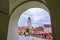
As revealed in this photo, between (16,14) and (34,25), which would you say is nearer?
(16,14)

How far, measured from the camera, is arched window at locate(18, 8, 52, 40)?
3.33m

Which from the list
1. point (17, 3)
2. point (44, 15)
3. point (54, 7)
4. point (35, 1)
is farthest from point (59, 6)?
point (44, 15)

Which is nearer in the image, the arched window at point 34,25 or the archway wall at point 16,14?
the archway wall at point 16,14

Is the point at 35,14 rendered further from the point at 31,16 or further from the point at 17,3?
the point at 17,3

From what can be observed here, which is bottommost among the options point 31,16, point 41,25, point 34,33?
point 34,33

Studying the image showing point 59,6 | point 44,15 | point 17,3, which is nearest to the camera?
point 59,6

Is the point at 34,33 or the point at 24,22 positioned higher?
the point at 24,22

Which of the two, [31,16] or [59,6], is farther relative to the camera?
[31,16]

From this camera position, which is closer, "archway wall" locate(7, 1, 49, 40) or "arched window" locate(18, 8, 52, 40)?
"archway wall" locate(7, 1, 49, 40)

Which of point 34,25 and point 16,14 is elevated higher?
point 16,14

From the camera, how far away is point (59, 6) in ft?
3.12

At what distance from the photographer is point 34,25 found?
11.4 feet

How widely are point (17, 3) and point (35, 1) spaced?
38 cm

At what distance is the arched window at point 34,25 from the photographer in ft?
10.9
